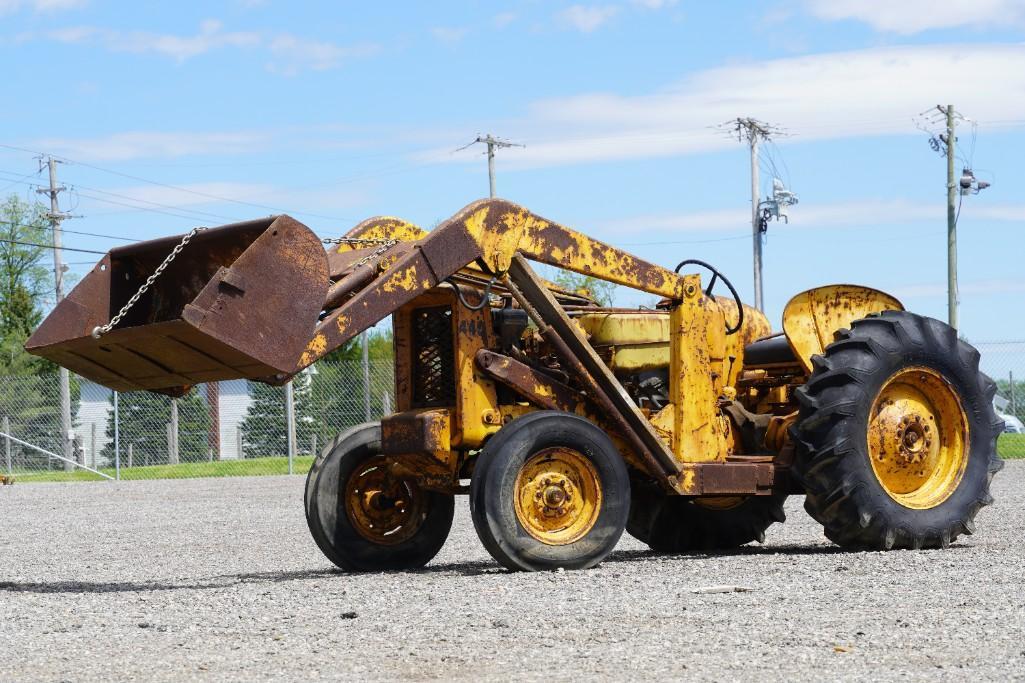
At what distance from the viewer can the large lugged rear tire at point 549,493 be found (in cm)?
963

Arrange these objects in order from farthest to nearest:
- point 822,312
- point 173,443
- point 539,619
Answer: point 173,443 < point 822,312 < point 539,619

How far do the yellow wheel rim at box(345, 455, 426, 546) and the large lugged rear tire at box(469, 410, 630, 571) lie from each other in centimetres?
129

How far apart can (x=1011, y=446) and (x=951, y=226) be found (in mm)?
18555

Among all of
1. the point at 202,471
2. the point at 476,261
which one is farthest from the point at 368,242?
the point at 202,471

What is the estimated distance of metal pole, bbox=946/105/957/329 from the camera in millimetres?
44969

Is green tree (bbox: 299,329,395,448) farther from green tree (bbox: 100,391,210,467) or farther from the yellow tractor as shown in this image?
the yellow tractor

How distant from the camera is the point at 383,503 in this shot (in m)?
11.0

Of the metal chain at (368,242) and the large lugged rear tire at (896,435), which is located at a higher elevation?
the metal chain at (368,242)

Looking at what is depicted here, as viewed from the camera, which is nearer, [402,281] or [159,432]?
[402,281]

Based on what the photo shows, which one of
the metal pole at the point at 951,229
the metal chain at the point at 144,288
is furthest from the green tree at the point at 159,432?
the metal chain at the point at 144,288

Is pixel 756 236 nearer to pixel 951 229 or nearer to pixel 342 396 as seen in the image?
pixel 951 229

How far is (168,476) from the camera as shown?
32375 mm

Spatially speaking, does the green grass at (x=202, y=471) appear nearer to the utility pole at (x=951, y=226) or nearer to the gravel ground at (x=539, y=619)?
the utility pole at (x=951, y=226)

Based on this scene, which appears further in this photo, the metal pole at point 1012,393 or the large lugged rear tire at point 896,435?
the metal pole at point 1012,393
